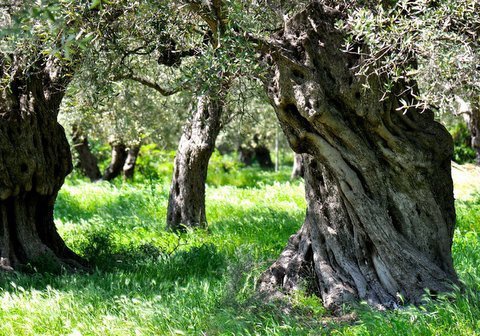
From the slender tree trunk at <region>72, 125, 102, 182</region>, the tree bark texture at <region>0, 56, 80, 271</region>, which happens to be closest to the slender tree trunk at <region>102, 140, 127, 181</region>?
the slender tree trunk at <region>72, 125, 102, 182</region>

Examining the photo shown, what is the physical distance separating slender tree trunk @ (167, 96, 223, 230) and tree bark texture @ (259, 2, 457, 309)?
5.07 meters

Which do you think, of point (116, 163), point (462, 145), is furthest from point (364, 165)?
point (462, 145)

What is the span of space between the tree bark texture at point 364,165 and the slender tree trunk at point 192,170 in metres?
5.07

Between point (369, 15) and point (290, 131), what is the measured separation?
4.19ft

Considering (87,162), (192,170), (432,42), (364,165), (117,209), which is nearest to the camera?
(432,42)

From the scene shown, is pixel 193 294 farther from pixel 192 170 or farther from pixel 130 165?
pixel 130 165

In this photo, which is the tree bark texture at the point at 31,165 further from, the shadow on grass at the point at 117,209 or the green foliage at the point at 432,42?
the green foliage at the point at 432,42

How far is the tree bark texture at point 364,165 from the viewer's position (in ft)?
20.7

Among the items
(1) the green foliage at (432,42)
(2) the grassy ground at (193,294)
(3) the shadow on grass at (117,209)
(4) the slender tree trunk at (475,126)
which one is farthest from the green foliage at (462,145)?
(1) the green foliage at (432,42)

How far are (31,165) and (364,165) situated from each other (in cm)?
415

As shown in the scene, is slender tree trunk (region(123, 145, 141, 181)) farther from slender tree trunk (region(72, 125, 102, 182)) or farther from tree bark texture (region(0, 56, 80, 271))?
tree bark texture (region(0, 56, 80, 271))

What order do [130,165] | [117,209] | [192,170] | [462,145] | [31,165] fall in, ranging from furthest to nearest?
1. [462,145]
2. [130,165]
3. [117,209]
4. [192,170]
5. [31,165]

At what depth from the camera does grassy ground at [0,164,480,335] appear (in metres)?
5.73

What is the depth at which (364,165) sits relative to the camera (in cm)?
645
